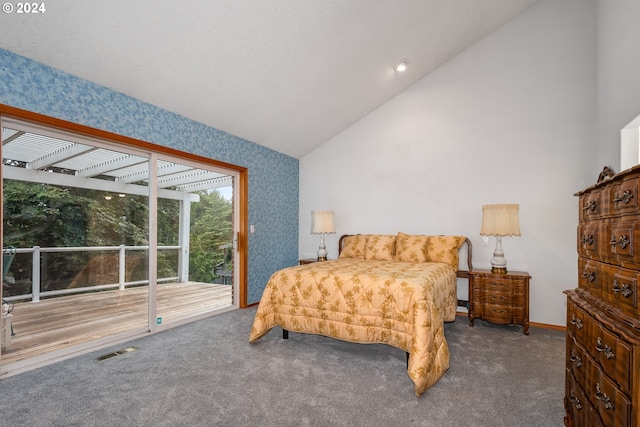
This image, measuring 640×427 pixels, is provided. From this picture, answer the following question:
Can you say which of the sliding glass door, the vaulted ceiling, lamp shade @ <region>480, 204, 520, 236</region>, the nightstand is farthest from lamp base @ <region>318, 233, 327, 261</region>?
lamp shade @ <region>480, 204, 520, 236</region>

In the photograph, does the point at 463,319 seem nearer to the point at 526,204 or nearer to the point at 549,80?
the point at 526,204

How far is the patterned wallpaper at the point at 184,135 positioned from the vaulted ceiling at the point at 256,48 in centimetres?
11

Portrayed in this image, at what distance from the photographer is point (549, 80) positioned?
3.66 metres

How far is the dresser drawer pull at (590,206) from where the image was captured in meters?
1.39

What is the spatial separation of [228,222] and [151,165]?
165cm

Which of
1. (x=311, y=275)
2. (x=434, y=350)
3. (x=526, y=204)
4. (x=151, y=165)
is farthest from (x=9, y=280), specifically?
(x=526, y=204)

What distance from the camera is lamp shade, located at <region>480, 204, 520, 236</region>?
3.43 meters

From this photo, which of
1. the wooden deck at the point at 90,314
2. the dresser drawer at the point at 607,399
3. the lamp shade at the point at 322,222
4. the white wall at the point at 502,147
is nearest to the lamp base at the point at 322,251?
the lamp shade at the point at 322,222

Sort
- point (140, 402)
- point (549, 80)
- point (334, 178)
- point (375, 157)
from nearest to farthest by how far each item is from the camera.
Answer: point (140, 402)
point (549, 80)
point (375, 157)
point (334, 178)

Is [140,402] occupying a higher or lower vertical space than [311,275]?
lower

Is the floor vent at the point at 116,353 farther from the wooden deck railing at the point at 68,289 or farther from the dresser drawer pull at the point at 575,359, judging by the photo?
the dresser drawer pull at the point at 575,359

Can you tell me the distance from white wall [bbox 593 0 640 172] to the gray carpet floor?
77.1 inches

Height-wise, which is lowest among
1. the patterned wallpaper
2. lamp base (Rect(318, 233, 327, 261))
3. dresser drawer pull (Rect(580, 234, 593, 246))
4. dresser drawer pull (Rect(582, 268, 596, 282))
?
lamp base (Rect(318, 233, 327, 261))

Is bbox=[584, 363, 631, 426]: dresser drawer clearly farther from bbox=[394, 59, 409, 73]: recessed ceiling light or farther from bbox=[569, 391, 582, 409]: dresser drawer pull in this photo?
bbox=[394, 59, 409, 73]: recessed ceiling light
